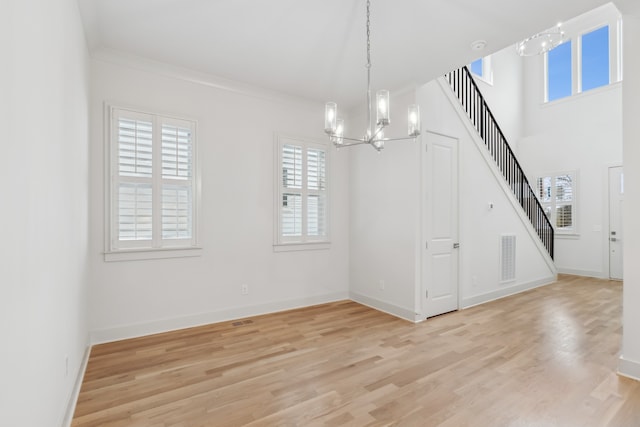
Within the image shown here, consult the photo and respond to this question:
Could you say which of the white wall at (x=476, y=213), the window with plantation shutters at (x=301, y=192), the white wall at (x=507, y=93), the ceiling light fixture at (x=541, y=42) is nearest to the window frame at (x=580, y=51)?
the white wall at (x=507, y=93)

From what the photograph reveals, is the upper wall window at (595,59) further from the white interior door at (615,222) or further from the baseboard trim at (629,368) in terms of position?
the baseboard trim at (629,368)

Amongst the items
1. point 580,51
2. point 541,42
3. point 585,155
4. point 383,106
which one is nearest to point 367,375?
point 383,106

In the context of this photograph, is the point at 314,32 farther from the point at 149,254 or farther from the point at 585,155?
the point at 585,155

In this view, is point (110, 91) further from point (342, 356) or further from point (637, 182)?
point (637, 182)

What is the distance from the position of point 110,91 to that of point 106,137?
512mm

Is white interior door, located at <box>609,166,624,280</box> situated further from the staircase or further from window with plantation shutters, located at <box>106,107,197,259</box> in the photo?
window with plantation shutters, located at <box>106,107,197,259</box>

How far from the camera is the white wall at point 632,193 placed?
2498 mm

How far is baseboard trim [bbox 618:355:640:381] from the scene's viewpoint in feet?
8.24

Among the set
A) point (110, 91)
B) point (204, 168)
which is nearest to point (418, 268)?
point (204, 168)

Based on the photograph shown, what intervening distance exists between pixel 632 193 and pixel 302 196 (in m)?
3.52

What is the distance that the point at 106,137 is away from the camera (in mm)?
3291

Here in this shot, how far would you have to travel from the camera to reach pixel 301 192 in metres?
4.61

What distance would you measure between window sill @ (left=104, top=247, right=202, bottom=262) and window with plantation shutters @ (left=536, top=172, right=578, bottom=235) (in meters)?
7.99

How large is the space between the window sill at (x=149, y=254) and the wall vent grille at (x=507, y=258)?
189 inches
